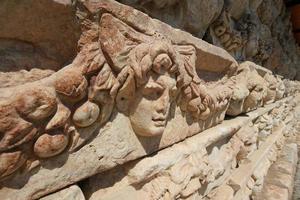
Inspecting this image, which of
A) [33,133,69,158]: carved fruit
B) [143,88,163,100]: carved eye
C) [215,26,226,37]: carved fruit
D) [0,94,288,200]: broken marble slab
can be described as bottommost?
[0,94,288,200]: broken marble slab


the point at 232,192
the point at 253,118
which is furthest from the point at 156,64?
the point at 253,118

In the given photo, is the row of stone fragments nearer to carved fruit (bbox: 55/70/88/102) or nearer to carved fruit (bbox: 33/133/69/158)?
carved fruit (bbox: 33/133/69/158)

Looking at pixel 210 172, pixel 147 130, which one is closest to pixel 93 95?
pixel 147 130

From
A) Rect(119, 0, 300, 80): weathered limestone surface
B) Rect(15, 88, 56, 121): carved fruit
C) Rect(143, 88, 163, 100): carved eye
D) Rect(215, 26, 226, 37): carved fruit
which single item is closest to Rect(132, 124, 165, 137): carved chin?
Rect(143, 88, 163, 100): carved eye

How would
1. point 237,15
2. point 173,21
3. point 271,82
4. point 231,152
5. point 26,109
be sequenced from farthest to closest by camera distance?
point 271,82
point 237,15
point 231,152
point 173,21
point 26,109

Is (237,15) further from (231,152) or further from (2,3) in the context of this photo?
(2,3)

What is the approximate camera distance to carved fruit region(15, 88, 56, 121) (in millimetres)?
642

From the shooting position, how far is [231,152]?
192cm

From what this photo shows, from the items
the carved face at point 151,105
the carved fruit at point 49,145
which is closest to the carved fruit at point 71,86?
the carved fruit at point 49,145

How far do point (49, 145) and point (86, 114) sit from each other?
0.45ft

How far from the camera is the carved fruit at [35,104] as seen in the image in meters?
0.64

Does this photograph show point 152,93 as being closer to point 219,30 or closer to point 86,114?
point 86,114

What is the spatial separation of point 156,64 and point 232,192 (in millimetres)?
1197

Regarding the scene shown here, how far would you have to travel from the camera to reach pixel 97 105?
829 mm
